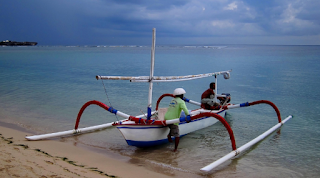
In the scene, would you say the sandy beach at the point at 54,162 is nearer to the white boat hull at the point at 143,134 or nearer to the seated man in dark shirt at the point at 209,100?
the white boat hull at the point at 143,134

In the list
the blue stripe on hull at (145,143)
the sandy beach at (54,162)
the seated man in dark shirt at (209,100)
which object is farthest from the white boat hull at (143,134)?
the seated man in dark shirt at (209,100)

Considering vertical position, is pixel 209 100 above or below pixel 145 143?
above

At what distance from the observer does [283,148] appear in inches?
346

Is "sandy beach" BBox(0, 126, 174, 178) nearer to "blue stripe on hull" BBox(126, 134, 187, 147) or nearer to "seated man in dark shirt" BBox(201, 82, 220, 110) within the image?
"blue stripe on hull" BBox(126, 134, 187, 147)

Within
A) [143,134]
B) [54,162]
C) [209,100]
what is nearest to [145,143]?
[143,134]

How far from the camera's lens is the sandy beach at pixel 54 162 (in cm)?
552

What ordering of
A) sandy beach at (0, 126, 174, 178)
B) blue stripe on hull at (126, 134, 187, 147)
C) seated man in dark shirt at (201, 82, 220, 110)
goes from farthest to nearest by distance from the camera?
1. seated man in dark shirt at (201, 82, 220, 110)
2. blue stripe on hull at (126, 134, 187, 147)
3. sandy beach at (0, 126, 174, 178)

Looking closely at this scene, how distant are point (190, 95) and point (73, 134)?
10.5 m


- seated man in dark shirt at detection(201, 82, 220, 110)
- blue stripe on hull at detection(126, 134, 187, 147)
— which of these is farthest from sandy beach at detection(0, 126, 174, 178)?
seated man in dark shirt at detection(201, 82, 220, 110)

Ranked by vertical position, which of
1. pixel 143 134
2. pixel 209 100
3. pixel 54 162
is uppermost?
pixel 209 100

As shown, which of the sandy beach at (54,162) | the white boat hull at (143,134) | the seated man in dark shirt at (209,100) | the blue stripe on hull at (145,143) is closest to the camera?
the sandy beach at (54,162)

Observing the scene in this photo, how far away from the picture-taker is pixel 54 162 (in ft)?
20.6

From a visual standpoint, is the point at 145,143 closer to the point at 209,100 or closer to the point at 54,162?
the point at 54,162

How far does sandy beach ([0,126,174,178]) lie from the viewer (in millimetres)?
5516
